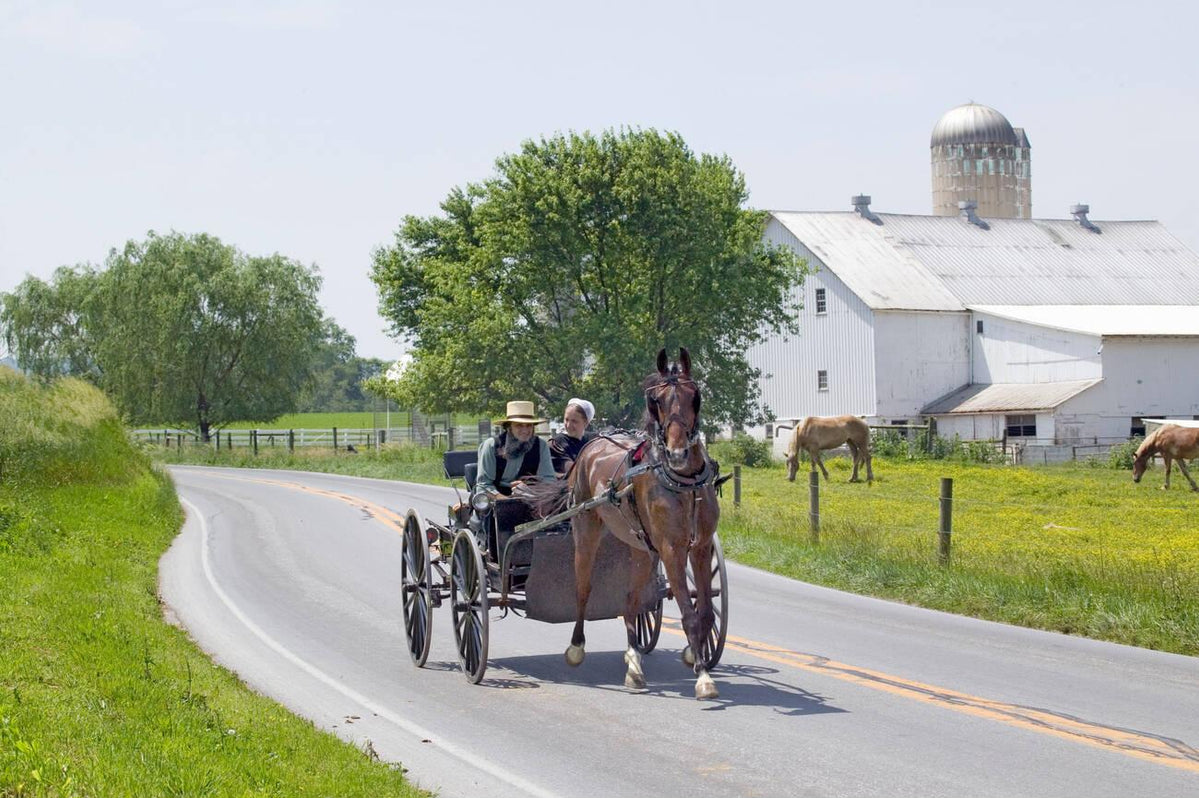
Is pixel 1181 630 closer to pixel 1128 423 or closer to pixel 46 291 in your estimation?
pixel 1128 423

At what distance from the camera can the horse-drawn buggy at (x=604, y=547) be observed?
9.40m

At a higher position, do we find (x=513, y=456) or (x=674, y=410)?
(x=674, y=410)

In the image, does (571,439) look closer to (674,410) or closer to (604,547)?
(604,547)

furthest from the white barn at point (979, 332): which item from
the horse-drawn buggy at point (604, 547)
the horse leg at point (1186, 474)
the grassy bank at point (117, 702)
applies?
the horse-drawn buggy at point (604, 547)

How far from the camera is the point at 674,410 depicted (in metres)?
9.25

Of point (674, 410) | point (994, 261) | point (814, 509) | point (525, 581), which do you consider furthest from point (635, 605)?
point (994, 261)

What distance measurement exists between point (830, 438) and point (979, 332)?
20846 mm

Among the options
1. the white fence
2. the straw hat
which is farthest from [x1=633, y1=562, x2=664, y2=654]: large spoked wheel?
the white fence

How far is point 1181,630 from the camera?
12227 millimetres

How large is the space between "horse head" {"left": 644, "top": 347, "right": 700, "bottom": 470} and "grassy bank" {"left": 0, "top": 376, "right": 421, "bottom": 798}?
2699 millimetres

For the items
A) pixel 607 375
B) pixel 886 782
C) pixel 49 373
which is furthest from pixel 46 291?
pixel 886 782

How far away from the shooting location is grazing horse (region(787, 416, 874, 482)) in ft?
132

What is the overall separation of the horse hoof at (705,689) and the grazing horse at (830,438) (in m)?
30.3

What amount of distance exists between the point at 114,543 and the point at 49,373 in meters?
61.2
